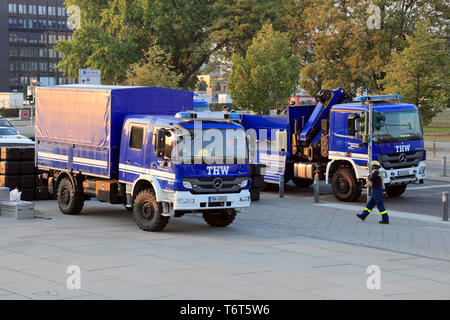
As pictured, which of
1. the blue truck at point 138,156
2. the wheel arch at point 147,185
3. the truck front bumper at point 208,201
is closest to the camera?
the truck front bumper at point 208,201

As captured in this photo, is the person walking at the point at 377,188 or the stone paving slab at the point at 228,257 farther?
the person walking at the point at 377,188

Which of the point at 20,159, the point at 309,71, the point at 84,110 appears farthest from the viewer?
the point at 309,71

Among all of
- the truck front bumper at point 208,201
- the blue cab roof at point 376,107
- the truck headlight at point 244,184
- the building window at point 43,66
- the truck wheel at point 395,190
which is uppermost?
the building window at point 43,66

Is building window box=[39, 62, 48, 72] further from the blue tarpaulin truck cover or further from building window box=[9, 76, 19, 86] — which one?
the blue tarpaulin truck cover

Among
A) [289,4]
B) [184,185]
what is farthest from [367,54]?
[184,185]

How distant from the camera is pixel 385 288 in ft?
38.5

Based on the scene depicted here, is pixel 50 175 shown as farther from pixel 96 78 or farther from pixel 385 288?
pixel 96 78

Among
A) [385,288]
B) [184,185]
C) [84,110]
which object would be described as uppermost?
[84,110]

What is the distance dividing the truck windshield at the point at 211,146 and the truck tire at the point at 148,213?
124cm

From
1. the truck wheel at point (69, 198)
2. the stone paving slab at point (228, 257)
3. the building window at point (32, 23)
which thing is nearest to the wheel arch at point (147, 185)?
the stone paving slab at point (228, 257)

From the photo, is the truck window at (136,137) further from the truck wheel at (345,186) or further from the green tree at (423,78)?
the green tree at (423,78)

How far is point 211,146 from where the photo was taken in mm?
17141

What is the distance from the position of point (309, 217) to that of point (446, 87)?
83.2 ft

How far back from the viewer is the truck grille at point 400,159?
22828mm
